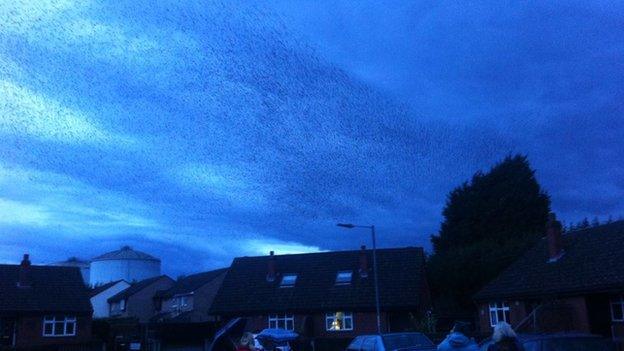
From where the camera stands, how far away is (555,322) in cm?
3000

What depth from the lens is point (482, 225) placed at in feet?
195

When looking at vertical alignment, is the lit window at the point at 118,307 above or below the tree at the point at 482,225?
below

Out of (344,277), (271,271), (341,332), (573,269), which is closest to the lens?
(573,269)

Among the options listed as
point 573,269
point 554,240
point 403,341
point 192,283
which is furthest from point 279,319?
point 403,341

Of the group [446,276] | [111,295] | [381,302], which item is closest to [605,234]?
[381,302]

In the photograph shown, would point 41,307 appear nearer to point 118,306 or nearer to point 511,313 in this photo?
point 118,306

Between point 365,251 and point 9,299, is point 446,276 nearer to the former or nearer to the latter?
point 365,251

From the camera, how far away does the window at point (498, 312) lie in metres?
36.0

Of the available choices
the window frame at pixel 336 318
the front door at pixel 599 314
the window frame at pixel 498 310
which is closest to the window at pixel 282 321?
the window frame at pixel 336 318

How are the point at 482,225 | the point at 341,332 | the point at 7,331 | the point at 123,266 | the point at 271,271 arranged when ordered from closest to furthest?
the point at 7,331 < the point at 341,332 < the point at 271,271 < the point at 482,225 < the point at 123,266

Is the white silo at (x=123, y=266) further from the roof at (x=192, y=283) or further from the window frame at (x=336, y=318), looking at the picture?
the window frame at (x=336, y=318)

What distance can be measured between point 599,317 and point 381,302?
709 inches

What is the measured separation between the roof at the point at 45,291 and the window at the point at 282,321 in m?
13.4

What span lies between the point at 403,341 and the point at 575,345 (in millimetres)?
6477
